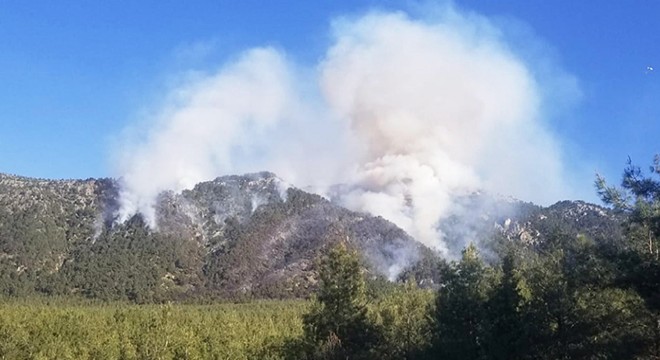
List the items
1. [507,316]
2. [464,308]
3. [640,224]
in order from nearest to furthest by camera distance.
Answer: [640,224], [507,316], [464,308]

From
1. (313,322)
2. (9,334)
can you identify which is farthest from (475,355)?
(9,334)

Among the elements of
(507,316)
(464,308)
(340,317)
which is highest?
(340,317)

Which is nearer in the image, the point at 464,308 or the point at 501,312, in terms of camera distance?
the point at 501,312

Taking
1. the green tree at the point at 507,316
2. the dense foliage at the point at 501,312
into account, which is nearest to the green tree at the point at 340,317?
the dense foliage at the point at 501,312

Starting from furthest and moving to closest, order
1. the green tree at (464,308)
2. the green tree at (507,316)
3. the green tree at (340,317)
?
the green tree at (340,317), the green tree at (464,308), the green tree at (507,316)

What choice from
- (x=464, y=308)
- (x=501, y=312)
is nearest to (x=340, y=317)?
(x=464, y=308)

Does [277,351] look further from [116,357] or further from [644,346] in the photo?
[644,346]

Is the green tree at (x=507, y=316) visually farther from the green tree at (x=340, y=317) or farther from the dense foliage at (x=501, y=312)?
the green tree at (x=340, y=317)

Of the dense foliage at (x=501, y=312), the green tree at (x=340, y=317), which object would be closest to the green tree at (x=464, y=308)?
the dense foliage at (x=501, y=312)

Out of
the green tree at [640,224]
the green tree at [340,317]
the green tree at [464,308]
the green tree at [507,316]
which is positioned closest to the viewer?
the green tree at [640,224]

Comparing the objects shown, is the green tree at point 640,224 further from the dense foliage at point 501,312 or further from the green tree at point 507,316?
the green tree at point 507,316

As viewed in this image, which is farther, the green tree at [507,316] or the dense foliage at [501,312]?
the green tree at [507,316]

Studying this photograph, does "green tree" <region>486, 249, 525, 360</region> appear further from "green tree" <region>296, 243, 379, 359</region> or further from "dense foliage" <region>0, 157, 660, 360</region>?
"green tree" <region>296, 243, 379, 359</region>

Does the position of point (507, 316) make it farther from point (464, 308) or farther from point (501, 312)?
point (464, 308)
